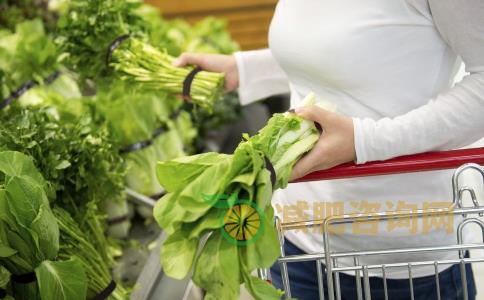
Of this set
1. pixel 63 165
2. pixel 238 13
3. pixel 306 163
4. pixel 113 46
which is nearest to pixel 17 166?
pixel 63 165

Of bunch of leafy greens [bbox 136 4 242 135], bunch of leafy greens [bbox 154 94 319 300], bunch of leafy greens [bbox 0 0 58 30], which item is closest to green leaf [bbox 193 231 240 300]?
bunch of leafy greens [bbox 154 94 319 300]

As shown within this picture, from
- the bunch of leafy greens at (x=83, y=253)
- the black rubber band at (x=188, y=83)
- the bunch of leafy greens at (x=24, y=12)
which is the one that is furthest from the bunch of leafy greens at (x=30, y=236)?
the bunch of leafy greens at (x=24, y=12)

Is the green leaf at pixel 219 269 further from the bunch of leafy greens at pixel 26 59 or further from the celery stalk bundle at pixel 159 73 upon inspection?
the bunch of leafy greens at pixel 26 59

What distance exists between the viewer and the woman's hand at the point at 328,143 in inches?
40.2

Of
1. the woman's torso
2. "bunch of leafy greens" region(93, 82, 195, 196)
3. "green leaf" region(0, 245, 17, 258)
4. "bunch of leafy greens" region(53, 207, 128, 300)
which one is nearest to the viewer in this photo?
"green leaf" region(0, 245, 17, 258)

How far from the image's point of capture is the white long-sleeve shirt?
1024 mm

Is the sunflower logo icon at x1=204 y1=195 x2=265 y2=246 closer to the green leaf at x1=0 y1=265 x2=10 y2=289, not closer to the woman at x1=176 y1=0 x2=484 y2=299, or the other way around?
the woman at x1=176 y1=0 x2=484 y2=299

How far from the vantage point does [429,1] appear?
3.38 feet

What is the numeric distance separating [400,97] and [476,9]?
241 millimetres

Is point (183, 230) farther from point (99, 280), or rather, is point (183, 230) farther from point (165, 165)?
point (99, 280)

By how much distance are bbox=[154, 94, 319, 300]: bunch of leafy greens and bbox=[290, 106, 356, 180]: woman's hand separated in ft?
0.42

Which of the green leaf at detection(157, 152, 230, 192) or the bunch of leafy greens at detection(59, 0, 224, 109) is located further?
the bunch of leafy greens at detection(59, 0, 224, 109)

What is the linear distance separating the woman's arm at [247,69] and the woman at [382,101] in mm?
300

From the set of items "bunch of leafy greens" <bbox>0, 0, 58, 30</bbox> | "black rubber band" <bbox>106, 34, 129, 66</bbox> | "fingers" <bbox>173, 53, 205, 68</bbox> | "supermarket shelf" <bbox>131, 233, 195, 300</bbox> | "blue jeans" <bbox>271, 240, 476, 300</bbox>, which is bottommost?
"supermarket shelf" <bbox>131, 233, 195, 300</bbox>
